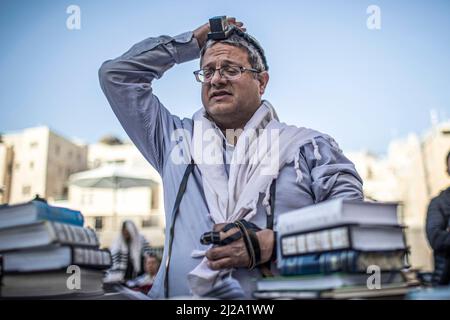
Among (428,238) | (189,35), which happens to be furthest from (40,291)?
(428,238)

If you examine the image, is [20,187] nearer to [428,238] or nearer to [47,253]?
[47,253]

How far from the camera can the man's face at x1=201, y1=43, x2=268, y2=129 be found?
1425 mm

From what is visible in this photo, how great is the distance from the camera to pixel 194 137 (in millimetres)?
1450

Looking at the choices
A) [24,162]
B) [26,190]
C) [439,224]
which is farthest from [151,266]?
[439,224]

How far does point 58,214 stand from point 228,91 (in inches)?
24.9

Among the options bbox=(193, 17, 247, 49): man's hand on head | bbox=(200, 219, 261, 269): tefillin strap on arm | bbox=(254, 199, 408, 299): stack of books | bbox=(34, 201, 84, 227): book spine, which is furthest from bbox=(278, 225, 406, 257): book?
bbox=(193, 17, 247, 49): man's hand on head

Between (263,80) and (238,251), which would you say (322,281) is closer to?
(238,251)

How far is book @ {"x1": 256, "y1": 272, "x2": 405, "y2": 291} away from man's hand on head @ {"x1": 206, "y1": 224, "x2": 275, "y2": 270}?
135mm

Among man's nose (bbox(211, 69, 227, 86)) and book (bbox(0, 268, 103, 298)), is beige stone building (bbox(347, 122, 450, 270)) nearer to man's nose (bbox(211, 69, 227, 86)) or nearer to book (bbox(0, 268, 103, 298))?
man's nose (bbox(211, 69, 227, 86))

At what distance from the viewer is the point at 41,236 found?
106cm

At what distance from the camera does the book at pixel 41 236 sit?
1.05 m
